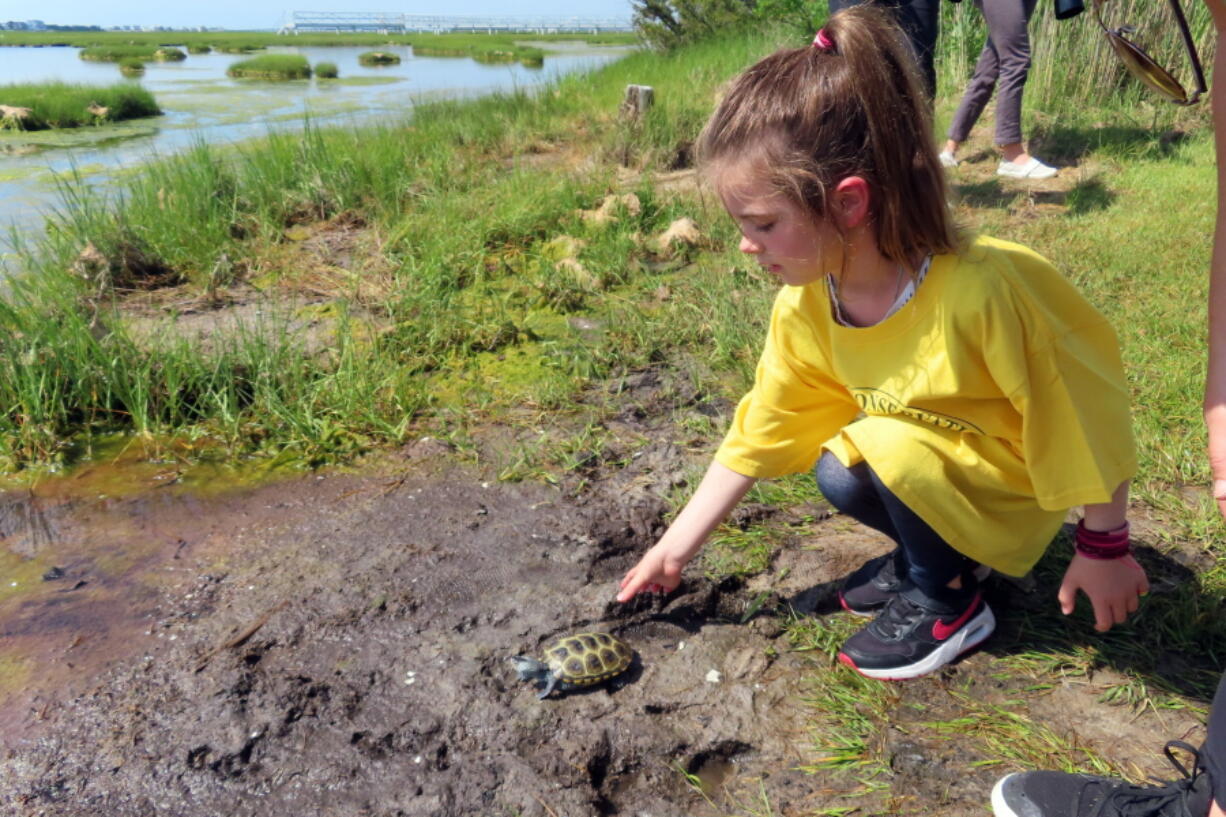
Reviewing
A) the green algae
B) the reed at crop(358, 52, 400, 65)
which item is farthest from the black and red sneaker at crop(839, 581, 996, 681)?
the reed at crop(358, 52, 400, 65)

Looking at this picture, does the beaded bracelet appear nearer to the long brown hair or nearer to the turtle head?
the long brown hair

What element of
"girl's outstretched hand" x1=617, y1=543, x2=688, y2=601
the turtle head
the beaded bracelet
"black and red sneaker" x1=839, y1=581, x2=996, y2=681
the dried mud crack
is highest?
the beaded bracelet

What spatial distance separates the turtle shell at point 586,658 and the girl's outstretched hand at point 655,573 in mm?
116

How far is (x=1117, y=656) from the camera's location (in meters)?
1.76

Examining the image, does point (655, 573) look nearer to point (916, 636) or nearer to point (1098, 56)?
point (916, 636)

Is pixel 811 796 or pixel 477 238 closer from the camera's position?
pixel 811 796

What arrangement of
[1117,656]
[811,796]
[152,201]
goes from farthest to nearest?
1. [152,201]
2. [1117,656]
3. [811,796]

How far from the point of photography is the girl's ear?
4.62 feet

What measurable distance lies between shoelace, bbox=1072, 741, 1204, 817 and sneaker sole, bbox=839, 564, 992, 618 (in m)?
0.56

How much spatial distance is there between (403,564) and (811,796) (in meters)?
1.14

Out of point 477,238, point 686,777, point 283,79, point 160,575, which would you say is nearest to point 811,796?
point 686,777

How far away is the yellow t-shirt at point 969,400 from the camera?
1.44 m

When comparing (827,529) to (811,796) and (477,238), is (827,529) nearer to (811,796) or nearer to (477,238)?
(811,796)

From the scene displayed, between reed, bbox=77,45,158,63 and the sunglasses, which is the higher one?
reed, bbox=77,45,158,63
